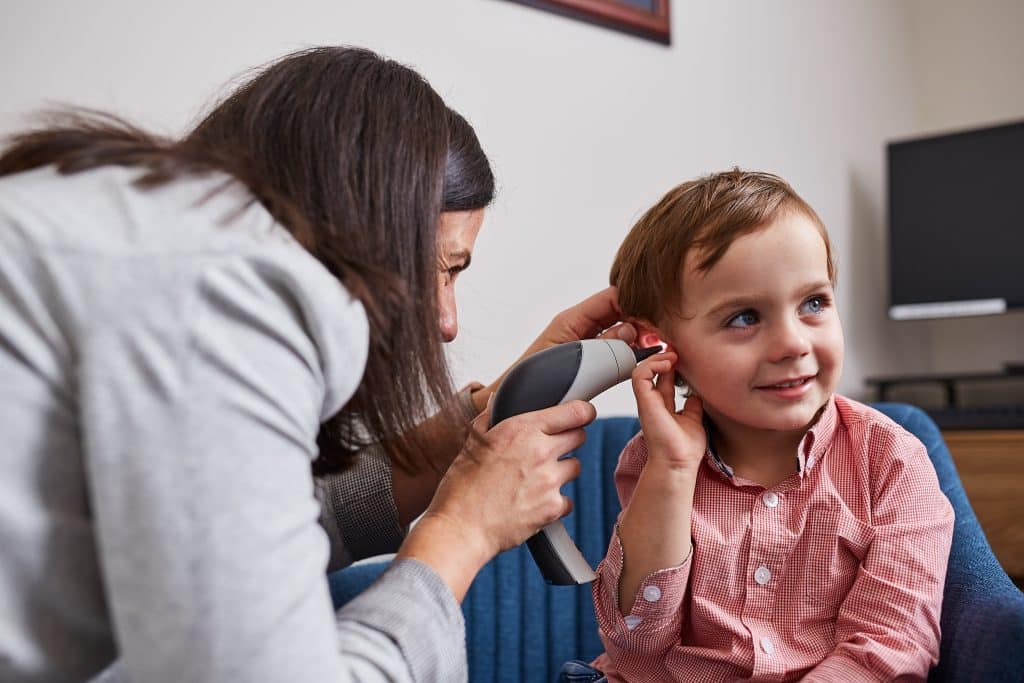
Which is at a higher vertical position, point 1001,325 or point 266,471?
point 266,471

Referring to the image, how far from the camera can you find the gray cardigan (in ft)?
1.68

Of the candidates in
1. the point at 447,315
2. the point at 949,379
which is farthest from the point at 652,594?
the point at 949,379

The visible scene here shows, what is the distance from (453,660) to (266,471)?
22cm

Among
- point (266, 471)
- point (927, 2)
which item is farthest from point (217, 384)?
point (927, 2)

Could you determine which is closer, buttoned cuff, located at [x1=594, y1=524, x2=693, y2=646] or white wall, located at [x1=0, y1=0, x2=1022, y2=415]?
buttoned cuff, located at [x1=594, y1=524, x2=693, y2=646]

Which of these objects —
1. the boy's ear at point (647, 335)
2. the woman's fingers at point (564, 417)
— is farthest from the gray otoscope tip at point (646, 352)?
the woman's fingers at point (564, 417)

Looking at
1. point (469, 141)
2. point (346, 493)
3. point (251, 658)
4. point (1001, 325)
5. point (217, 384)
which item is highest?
point (469, 141)

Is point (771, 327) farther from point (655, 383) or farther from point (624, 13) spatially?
point (624, 13)

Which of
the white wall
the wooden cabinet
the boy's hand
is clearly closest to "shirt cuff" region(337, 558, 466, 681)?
the boy's hand

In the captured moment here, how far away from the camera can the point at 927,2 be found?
2701 mm

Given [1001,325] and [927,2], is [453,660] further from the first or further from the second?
[927,2]

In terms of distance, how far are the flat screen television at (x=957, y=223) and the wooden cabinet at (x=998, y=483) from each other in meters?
0.44

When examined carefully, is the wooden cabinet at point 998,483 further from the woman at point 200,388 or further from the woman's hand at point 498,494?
the woman at point 200,388

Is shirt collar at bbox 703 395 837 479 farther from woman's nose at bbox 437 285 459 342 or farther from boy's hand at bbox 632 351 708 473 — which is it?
woman's nose at bbox 437 285 459 342
